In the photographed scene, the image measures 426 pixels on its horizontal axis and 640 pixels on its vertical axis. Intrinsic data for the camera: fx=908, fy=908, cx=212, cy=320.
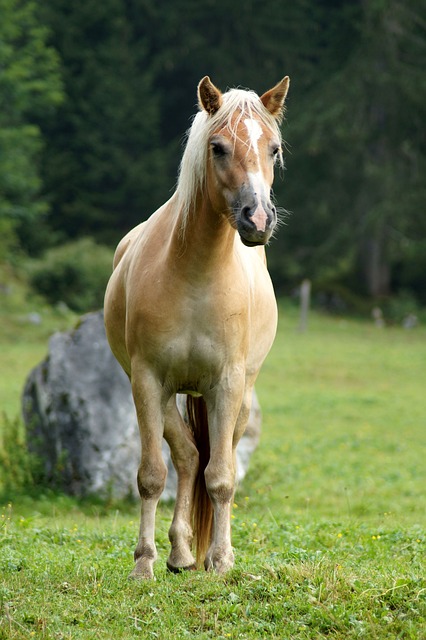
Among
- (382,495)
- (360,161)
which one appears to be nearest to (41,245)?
(360,161)

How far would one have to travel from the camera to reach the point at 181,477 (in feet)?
18.7

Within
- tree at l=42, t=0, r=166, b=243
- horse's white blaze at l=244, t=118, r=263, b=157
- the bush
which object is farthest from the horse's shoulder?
tree at l=42, t=0, r=166, b=243

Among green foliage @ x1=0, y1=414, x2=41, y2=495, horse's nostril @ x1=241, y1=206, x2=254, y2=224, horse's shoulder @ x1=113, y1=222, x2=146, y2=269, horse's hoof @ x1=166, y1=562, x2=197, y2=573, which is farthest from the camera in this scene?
green foliage @ x1=0, y1=414, x2=41, y2=495

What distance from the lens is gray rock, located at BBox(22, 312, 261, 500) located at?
9.84 metres

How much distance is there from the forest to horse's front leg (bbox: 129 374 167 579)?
23002 mm

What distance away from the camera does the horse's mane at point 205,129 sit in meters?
4.98

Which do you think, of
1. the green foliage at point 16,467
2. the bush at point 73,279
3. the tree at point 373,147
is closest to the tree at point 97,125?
the tree at point 373,147

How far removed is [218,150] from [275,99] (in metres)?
0.55

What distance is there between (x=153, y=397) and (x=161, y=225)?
1.11 meters

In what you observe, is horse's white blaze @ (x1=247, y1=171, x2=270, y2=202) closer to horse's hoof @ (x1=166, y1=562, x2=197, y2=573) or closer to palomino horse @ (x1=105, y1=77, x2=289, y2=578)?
palomino horse @ (x1=105, y1=77, x2=289, y2=578)

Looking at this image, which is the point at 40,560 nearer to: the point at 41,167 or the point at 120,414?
the point at 120,414

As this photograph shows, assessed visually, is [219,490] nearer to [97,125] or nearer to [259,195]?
[259,195]

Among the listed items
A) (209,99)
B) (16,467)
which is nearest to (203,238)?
(209,99)

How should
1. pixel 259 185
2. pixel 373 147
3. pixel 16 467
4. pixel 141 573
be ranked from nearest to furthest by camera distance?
pixel 259 185 → pixel 141 573 → pixel 16 467 → pixel 373 147
